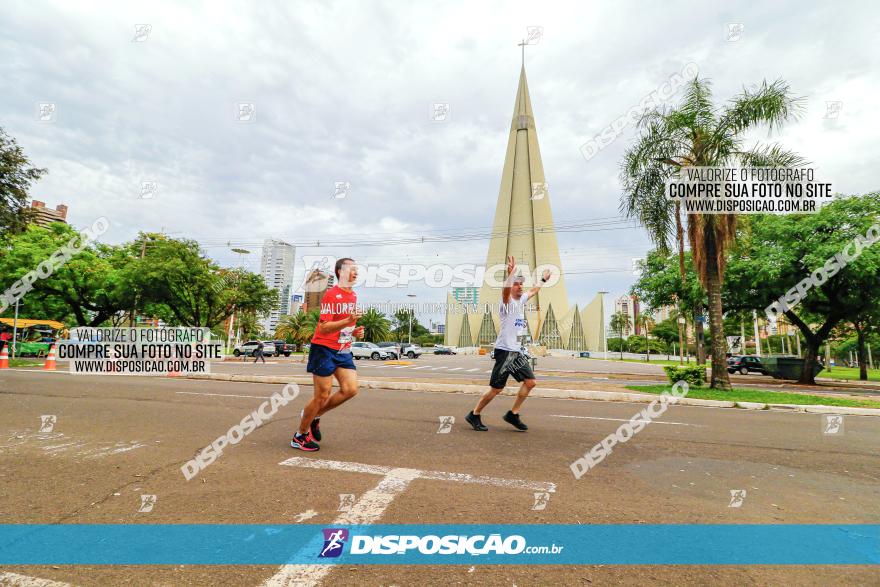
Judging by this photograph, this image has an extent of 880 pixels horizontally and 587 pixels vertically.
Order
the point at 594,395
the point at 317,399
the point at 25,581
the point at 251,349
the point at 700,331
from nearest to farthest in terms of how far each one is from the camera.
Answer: the point at 25,581 → the point at 317,399 → the point at 594,395 → the point at 700,331 → the point at 251,349

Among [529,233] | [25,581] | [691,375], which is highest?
[529,233]

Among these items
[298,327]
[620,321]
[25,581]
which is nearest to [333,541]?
[25,581]

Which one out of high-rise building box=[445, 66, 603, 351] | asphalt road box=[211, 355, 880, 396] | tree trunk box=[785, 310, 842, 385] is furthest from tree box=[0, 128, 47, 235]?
high-rise building box=[445, 66, 603, 351]

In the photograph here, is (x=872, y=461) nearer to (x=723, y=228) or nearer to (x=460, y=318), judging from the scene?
(x=723, y=228)

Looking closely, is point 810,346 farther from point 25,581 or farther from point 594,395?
point 25,581

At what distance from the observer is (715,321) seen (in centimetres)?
1252

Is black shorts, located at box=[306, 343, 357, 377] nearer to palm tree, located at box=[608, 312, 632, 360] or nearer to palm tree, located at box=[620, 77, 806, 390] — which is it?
palm tree, located at box=[620, 77, 806, 390]

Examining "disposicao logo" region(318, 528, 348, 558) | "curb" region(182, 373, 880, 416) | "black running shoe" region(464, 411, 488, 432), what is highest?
"disposicao logo" region(318, 528, 348, 558)

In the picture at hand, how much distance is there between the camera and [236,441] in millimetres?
4781

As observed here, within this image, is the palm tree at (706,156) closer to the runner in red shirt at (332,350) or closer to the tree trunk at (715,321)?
the tree trunk at (715,321)

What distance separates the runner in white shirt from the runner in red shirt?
191cm

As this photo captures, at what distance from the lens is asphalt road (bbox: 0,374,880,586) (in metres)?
2.14

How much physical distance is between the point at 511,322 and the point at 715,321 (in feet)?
32.7

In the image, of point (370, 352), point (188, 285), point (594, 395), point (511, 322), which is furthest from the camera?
point (370, 352)
